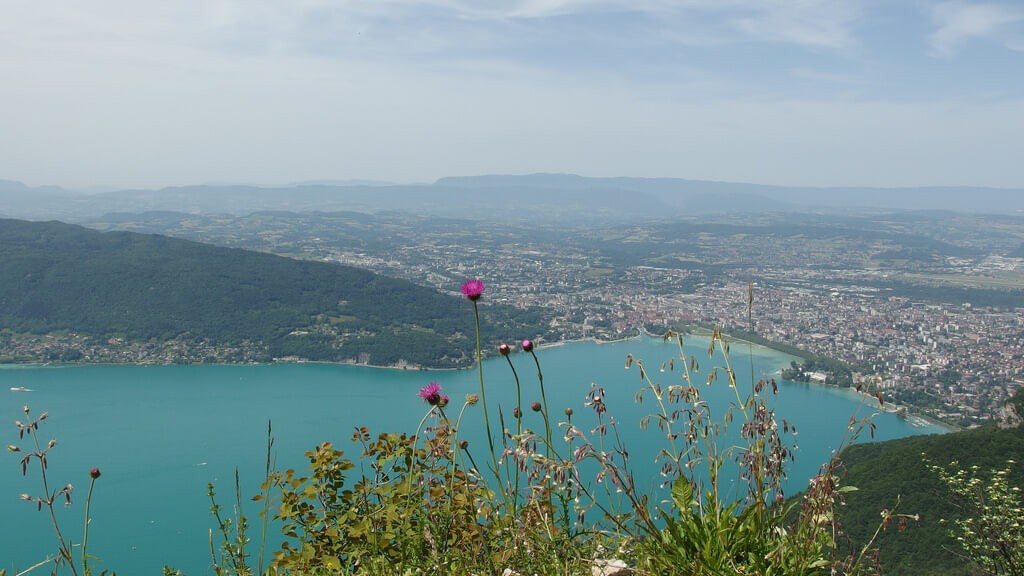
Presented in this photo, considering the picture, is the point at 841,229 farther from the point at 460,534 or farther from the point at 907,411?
the point at 460,534

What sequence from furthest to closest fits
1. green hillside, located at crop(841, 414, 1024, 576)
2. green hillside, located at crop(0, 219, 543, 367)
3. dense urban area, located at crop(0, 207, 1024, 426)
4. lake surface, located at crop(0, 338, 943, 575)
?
1. green hillside, located at crop(0, 219, 543, 367)
2. dense urban area, located at crop(0, 207, 1024, 426)
3. lake surface, located at crop(0, 338, 943, 575)
4. green hillside, located at crop(841, 414, 1024, 576)

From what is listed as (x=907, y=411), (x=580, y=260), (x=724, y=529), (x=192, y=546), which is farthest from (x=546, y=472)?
(x=580, y=260)

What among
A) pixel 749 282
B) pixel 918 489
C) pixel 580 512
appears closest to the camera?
pixel 749 282

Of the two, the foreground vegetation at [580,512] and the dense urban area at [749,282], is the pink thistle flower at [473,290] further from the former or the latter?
the dense urban area at [749,282]

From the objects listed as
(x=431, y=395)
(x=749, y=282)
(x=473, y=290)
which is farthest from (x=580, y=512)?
(x=749, y=282)

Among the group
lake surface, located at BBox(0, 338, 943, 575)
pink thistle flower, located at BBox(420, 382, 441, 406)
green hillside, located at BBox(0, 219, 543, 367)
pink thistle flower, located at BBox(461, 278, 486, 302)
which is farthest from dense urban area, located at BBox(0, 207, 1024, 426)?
lake surface, located at BBox(0, 338, 943, 575)

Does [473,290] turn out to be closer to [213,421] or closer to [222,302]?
[213,421]

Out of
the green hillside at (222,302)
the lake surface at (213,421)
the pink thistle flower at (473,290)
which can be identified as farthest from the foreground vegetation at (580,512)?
the green hillside at (222,302)

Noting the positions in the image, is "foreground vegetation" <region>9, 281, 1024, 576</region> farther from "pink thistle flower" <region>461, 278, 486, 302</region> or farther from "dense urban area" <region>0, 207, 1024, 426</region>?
"dense urban area" <region>0, 207, 1024, 426</region>
